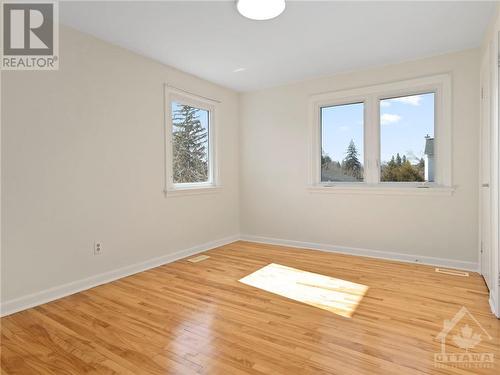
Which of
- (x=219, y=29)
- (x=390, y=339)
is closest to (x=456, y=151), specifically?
(x=390, y=339)

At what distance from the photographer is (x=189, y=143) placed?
14.7ft

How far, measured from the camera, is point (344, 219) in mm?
4371

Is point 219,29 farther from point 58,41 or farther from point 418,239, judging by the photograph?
point 418,239

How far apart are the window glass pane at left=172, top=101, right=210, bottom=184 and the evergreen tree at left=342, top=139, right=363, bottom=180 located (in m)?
2.19

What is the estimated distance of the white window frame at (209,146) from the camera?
3.98 meters

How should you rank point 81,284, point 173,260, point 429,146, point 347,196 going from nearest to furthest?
point 81,284, point 429,146, point 173,260, point 347,196

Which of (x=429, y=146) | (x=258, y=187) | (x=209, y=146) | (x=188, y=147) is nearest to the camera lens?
(x=429, y=146)

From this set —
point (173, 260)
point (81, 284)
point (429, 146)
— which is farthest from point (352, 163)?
point (81, 284)

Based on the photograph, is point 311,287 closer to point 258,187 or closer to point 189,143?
point 258,187

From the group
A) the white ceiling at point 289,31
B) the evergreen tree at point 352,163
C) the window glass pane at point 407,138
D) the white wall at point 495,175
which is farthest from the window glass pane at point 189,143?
the white wall at point 495,175

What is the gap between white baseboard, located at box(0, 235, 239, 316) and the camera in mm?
2540

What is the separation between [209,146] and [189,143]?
0.45 m

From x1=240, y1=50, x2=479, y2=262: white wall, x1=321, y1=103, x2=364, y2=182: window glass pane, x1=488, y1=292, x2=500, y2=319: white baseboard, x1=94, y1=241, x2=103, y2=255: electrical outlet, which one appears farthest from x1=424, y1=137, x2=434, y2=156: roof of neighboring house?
x1=94, y1=241, x2=103, y2=255: electrical outlet

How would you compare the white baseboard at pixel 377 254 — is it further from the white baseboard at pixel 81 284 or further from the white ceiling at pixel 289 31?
the white ceiling at pixel 289 31
